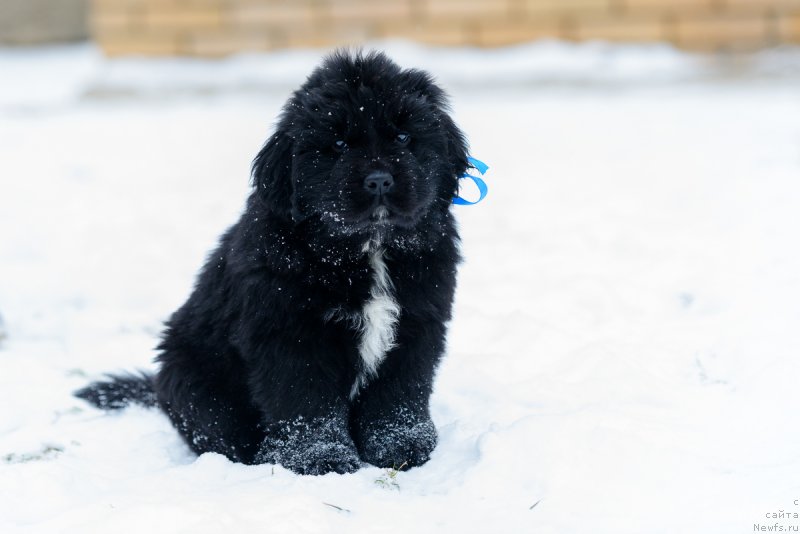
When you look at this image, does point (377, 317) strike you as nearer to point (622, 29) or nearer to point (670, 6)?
point (622, 29)

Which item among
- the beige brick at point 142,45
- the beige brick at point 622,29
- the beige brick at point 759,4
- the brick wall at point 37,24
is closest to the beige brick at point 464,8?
the beige brick at point 622,29

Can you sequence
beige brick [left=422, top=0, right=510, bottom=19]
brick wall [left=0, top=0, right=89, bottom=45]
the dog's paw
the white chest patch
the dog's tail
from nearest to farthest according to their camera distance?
1. the white chest patch
2. the dog's paw
3. the dog's tail
4. beige brick [left=422, top=0, right=510, bottom=19]
5. brick wall [left=0, top=0, right=89, bottom=45]

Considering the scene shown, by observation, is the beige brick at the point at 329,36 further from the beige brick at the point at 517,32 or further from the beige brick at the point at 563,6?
the beige brick at the point at 563,6

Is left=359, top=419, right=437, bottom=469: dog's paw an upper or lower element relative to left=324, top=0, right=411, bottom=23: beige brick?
lower

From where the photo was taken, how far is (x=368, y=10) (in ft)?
31.2

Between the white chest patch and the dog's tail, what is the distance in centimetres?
105

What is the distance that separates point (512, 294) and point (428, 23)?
5147 mm

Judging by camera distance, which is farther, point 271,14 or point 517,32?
point 271,14

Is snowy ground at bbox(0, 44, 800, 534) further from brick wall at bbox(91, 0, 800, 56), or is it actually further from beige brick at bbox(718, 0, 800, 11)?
beige brick at bbox(718, 0, 800, 11)

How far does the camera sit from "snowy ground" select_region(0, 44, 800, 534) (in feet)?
9.41

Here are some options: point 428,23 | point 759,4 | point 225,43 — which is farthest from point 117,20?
point 759,4

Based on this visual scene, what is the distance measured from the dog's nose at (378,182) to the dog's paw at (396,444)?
2.70 ft

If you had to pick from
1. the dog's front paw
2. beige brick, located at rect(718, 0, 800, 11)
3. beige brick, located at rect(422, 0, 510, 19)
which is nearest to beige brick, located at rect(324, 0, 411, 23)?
beige brick, located at rect(422, 0, 510, 19)

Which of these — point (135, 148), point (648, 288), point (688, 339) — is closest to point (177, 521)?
point (688, 339)
